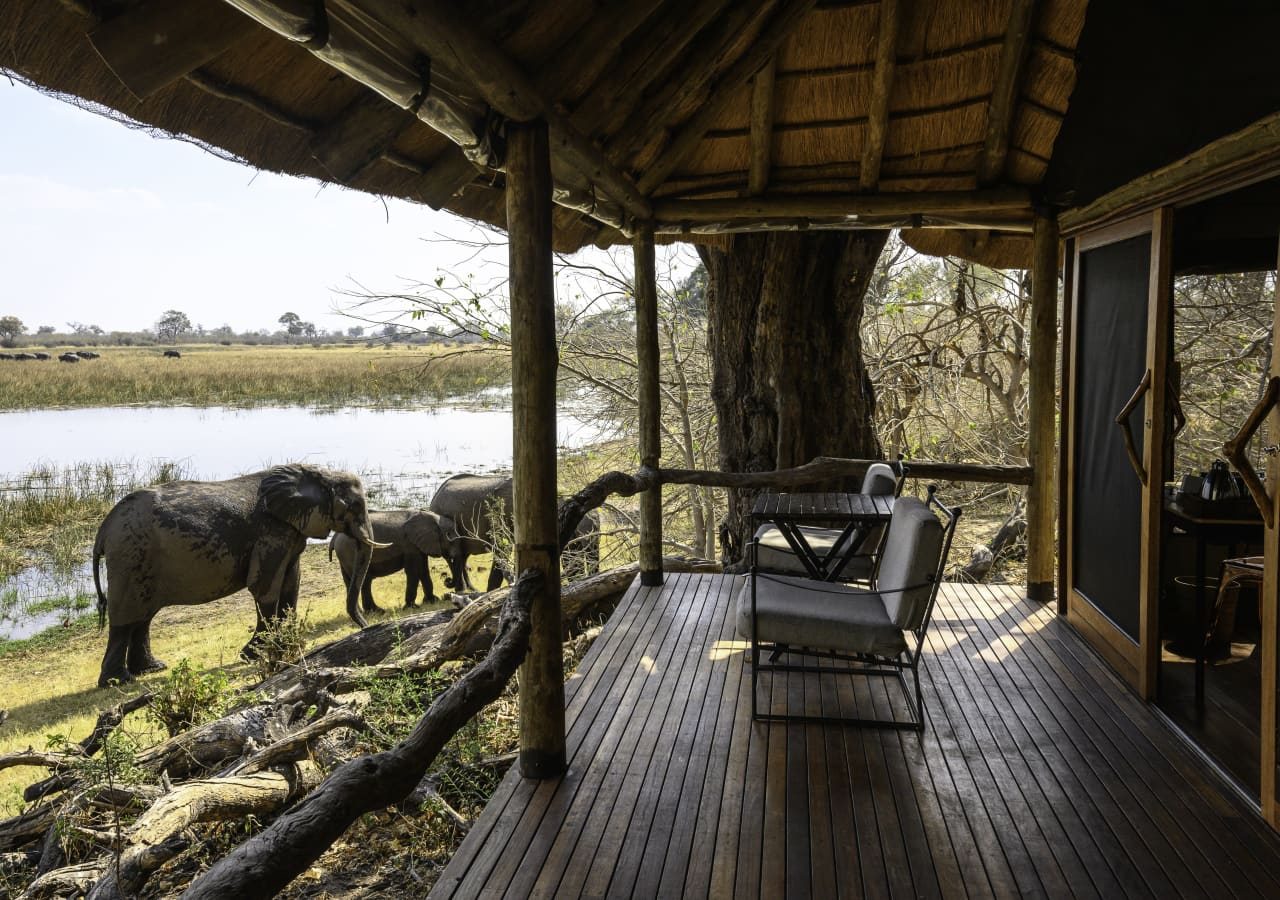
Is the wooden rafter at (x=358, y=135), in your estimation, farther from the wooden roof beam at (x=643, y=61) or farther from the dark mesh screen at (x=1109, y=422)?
the dark mesh screen at (x=1109, y=422)

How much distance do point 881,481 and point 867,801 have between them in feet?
7.94

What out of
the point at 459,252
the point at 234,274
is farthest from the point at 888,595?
the point at 234,274

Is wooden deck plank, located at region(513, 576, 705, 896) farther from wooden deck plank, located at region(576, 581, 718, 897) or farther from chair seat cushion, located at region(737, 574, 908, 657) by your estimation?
chair seat cushion, located at region(737, 574, 908, 657)

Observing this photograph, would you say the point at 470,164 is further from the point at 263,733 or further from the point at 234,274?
the point at 234,274

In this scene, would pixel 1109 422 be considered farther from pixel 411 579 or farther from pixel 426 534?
pixel 411 579

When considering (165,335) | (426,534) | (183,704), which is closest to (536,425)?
(183,704)

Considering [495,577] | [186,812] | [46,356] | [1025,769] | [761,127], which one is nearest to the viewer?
[1025,769]

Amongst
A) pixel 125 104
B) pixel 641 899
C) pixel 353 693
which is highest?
pixel 125 104

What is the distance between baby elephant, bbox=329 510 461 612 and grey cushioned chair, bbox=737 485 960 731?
8370mm

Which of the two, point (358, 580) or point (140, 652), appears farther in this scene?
point (358, 580)

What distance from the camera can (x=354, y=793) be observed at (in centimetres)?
190

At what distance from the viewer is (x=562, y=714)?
3.30 m

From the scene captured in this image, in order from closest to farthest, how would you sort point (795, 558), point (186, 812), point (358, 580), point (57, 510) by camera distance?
point (186, 812), point (795, 558), point (358, 580), point (57, 510)

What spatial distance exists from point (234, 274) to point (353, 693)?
98579 millimetres
